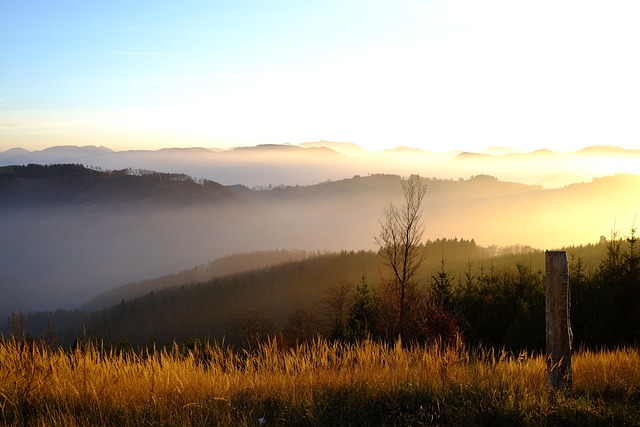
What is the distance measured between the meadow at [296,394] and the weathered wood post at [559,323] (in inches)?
8.6

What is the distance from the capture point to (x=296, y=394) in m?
6.16

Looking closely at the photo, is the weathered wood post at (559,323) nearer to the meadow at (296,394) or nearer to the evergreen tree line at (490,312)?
the meadow at (296,394)

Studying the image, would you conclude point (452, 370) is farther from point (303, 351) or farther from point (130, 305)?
point (130, 305)

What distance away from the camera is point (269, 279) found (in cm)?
14575

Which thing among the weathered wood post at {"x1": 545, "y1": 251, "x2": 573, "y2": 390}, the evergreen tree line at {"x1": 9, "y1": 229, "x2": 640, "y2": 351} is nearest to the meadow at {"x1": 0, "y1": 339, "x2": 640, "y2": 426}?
the weathered wood post at {"x1": 545, "y1": 251, "x2": 573, "y2": 390}

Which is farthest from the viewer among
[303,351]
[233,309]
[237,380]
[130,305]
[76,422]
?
[130,305]

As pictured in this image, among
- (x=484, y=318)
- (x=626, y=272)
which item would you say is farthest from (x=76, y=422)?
(x=484, y=318)

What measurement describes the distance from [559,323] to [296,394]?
357 cm

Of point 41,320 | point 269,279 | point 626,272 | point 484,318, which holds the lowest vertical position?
point 41,320

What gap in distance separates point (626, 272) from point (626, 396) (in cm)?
1512

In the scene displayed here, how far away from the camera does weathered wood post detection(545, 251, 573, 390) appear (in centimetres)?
675

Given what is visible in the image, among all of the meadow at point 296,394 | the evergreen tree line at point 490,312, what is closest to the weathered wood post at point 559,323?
the meadow at point 296,394

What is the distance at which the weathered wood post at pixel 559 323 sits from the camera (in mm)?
6750

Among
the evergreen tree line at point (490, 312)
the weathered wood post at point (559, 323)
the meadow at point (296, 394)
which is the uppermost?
the weathered wood post at point (559, 323)
